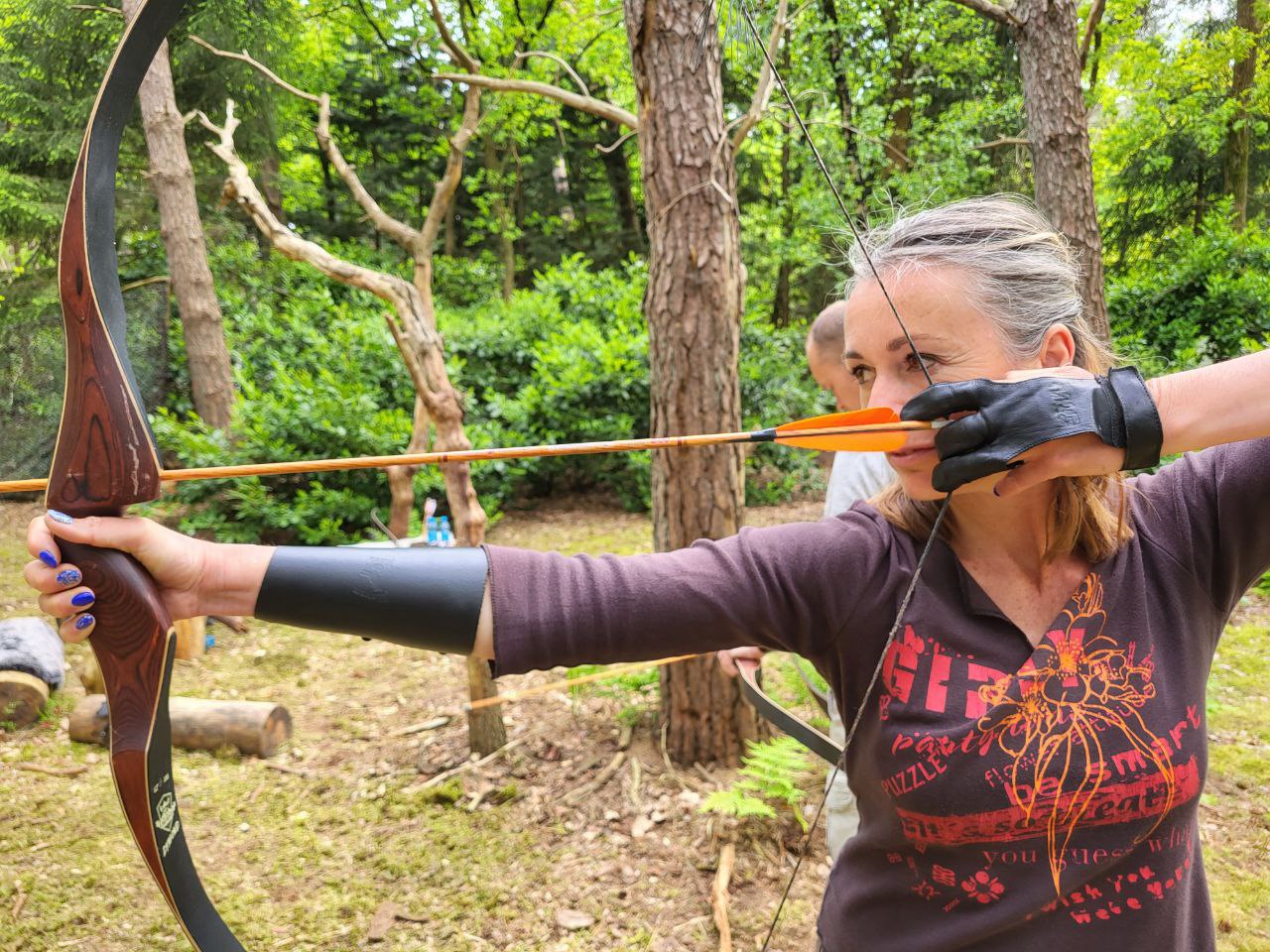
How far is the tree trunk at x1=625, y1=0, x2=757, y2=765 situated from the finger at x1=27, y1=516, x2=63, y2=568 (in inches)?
73.4

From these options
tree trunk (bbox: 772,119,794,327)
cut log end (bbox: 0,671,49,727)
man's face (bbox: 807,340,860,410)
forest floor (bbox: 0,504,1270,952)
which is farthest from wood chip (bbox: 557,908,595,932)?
tree trunk (bbox: 772,119,794,327)

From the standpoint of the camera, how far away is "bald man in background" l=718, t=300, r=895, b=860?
1633mm

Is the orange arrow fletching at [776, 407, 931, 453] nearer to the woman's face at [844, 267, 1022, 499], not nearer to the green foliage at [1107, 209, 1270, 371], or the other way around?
the woman's face at [844, 267, 1022, 499]

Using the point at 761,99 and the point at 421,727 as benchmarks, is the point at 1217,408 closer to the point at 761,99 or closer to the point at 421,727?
the point at 761,99

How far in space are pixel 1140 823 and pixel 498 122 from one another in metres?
11.1

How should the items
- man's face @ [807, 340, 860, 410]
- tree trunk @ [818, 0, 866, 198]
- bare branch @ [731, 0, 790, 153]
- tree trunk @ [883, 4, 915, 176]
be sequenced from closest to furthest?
1. man's face @ [807, 340, 860, 410]
2. bare branch @ [731, 0, 790, 153]
3. tree trunk @ [818, 0, 866, 198]
4. tree trunk @ [883, 4, 915, 176]

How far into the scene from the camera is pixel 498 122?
34.3ft

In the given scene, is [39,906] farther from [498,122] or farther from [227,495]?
[498,122]

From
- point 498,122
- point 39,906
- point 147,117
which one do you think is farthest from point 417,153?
point 39,906

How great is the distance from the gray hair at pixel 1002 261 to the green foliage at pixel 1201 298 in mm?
6399

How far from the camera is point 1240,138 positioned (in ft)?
27.9

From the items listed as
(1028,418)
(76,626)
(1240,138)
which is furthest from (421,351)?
(1240,138)

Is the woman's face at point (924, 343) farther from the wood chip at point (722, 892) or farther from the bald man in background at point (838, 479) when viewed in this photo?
the wood chip at point (722, 892)

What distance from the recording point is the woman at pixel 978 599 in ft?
2.47
